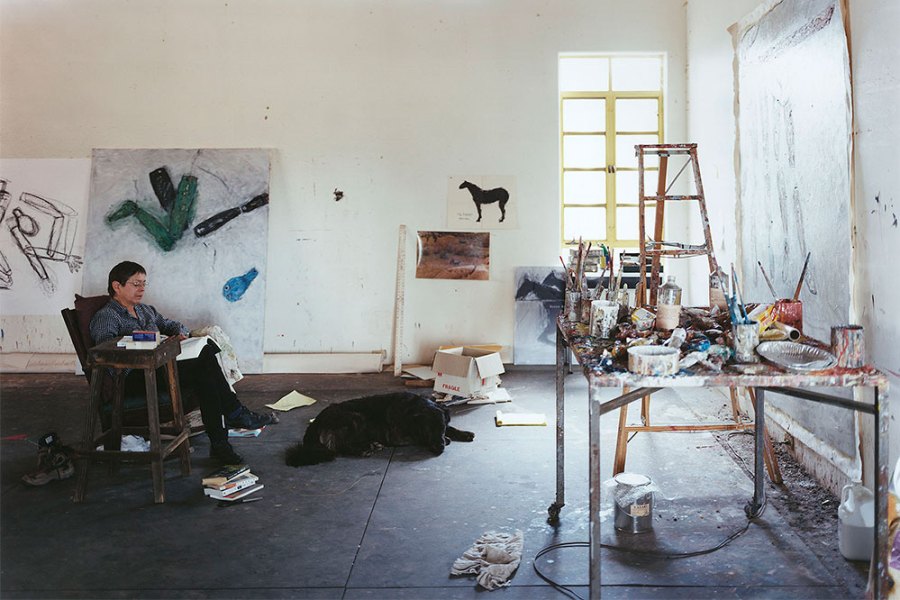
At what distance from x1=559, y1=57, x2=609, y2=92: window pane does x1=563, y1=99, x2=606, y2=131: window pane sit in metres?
0.10

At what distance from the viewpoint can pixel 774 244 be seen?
3.42 m

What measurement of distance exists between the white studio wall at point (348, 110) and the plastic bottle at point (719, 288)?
8.30 feet

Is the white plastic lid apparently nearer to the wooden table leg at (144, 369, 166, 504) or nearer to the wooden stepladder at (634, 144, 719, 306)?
the wooden stepladder at (634, 144, 719, 306)

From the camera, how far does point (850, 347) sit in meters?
1.94

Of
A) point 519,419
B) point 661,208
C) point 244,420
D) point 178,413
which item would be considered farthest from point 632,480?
point 244,420

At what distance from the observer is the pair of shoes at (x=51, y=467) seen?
317 cm

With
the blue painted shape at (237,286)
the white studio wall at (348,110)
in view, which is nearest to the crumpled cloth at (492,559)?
the white studio wall at (348,110)

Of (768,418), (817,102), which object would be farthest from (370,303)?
(817,102)

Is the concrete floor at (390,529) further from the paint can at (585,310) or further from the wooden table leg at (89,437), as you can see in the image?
the paint can at (585,310)

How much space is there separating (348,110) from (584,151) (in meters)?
1.90

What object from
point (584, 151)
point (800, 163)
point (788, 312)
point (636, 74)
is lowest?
point (788, 312)

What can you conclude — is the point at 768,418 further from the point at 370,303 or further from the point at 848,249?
the point at 370,303

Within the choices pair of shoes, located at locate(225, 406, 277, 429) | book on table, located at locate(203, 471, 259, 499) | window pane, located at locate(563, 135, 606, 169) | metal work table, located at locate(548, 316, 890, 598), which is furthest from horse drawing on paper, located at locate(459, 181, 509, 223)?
metal work table, located at locate(548, 316, 890, 598)

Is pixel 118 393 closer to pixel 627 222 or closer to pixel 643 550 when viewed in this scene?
pixel 643 550
